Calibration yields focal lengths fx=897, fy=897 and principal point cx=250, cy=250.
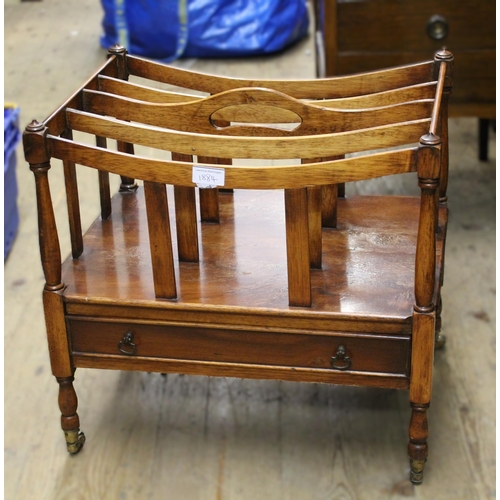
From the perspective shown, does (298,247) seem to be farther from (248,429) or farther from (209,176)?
(248,429)

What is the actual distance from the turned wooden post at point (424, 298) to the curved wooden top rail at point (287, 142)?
0.34 ft

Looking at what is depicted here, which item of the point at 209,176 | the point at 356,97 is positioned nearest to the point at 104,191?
the point at 209,176

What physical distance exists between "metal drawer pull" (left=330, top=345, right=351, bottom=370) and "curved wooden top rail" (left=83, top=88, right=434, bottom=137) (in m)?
0.45

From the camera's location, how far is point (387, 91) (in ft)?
6.41

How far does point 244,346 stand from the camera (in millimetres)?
1840

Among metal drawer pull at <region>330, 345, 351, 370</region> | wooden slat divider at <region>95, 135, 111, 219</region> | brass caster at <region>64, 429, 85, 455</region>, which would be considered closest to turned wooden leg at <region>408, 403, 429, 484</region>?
metal drawer pull at <region>330, 345, 351, 370</region>

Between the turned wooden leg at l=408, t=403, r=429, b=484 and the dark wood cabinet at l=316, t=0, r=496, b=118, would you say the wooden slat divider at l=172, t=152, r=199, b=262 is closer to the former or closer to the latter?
the turned wooden leg at l=408, t=403, r=429, b=484

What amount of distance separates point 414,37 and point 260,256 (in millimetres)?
1090

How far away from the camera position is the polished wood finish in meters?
1.69

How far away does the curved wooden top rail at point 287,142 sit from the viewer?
66.3 inches

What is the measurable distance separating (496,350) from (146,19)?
9.32ft

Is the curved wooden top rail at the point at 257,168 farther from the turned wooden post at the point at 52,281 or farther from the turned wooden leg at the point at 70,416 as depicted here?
the turned wooden leg at the point at 70,416

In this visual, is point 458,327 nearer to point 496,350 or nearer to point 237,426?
point 496,350

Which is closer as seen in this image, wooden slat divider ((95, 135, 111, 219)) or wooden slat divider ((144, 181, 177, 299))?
wooden slat divider ((144, 181, 177, 299))
